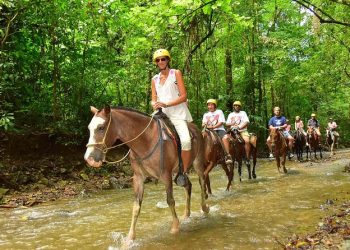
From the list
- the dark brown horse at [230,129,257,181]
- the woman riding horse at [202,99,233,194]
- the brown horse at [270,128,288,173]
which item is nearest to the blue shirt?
the brown horse at [270,128,288,173]

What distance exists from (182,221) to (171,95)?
2.43 metres

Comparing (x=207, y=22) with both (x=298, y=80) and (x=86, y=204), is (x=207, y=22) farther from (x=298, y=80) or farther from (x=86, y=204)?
(x=298, y=80)

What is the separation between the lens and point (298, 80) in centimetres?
2845

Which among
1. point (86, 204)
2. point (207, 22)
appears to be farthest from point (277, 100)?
point (86, 204)

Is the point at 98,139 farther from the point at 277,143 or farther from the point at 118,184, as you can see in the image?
the point at 277,143

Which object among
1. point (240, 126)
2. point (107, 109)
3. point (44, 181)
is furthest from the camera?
point (240, 126)

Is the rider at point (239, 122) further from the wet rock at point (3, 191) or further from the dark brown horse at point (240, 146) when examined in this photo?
the wet rock at point (3, 191)

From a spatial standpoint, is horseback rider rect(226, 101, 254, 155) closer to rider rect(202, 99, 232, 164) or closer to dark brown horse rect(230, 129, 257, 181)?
dark brown horse rect(230, 129, 257, 181)

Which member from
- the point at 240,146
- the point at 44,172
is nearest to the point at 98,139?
the point at 44,172

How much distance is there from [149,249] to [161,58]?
319 centimetres

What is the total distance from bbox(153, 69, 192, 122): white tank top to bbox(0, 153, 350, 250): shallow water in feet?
6.73

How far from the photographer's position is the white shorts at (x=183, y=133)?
6639 millimetres

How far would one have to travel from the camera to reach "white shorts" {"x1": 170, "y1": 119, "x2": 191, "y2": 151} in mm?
6639

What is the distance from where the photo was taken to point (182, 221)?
7.20 m
